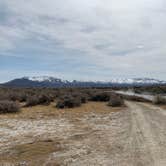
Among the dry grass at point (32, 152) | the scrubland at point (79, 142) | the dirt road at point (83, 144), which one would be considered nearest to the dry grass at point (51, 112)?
the scrubland at point (79, 142)

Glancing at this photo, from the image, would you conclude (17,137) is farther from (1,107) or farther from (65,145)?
(1,107)

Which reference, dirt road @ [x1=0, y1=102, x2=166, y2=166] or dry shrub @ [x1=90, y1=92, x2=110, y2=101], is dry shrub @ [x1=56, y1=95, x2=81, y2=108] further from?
dirt road @ [x1=0, y1=102, x2=166, y2=166]

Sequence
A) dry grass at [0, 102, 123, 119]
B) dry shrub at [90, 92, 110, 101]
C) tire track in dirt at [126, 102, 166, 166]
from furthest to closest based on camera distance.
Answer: dry shrub at [90, 92, 110, 101], dry grass at [0, 102, 123, 119], tire track in dirt at [126, 102, 166, 166]

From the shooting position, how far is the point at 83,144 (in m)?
12.8

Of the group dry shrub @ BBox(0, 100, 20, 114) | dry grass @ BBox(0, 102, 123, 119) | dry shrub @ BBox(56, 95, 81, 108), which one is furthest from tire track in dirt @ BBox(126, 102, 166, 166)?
dry shrub @ BBox(56, 95, 81, 108)

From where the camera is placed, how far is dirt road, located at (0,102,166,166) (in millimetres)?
10336

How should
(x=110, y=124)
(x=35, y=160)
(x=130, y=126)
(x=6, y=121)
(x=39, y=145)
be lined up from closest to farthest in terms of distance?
(x=35, y=160) < (x=39, y=145) < (x=130, y=126) < (x=110, y=124) < (x=6, y=121)

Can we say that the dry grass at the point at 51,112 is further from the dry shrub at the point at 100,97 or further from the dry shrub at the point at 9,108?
the dry shrub at the point at 100,97

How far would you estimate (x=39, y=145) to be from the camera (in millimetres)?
12727

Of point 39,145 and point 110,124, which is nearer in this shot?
point 39,145

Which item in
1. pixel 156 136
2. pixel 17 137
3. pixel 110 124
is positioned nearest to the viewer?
pixel 156 136

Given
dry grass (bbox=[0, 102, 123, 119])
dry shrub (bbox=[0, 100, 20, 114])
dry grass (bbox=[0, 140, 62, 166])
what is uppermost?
dry shrub (bbox=[0, 100, 20, 114])

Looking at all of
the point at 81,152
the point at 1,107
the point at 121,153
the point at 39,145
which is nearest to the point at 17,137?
the point at 39,145

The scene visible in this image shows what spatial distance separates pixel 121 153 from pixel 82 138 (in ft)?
11.2
